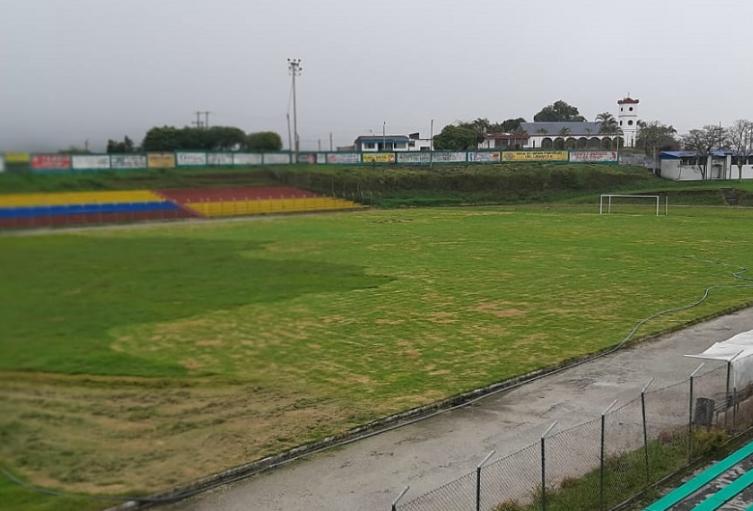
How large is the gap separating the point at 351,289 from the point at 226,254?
69.2ft

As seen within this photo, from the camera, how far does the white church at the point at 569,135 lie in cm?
15338

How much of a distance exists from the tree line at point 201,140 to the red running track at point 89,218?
732 mm

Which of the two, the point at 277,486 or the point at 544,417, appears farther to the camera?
the point at 544,417

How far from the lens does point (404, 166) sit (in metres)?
97.1

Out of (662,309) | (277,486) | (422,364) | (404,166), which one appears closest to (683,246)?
(662,309)

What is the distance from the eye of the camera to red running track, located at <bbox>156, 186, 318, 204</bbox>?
8039mm

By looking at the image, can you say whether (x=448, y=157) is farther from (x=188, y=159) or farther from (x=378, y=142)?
(x=188, y=159)

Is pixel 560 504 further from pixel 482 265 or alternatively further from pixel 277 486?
pixel 482 265

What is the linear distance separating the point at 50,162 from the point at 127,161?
130 centimetres

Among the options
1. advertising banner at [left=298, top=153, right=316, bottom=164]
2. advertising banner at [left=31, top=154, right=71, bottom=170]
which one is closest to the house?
advertising banner at [left=298, top=153, right=316, bottom=164]

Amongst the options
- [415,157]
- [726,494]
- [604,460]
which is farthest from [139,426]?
[415,157]

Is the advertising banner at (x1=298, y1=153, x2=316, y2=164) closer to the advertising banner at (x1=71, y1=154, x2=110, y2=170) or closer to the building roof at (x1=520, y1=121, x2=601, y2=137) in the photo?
the advertising banner at (x1=71, y1=154, x2=110, y2=170)

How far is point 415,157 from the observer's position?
97.9 m

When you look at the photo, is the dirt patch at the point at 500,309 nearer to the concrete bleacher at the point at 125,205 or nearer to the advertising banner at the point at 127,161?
the concrete bleacher at the point at 125,205
